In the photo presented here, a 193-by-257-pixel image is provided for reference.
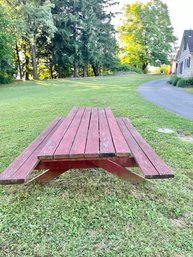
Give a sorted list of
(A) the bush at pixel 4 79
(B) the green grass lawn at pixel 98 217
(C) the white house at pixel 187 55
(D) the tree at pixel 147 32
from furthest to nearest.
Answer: (D) the tree at pixel 147 32, (A) the bush at pixel 4 79, (C) the white house at pixel 187 55, (B) the green grass lawn at pixel 98 217

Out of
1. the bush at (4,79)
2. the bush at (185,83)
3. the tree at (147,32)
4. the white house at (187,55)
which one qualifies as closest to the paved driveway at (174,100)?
the bush at (185,83)

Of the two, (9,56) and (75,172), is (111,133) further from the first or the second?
(9,56)

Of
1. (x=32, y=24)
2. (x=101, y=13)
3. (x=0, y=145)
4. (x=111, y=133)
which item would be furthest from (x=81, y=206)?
(x=101, y=13)

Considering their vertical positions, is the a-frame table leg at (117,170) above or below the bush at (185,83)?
below

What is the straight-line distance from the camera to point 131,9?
3475cm

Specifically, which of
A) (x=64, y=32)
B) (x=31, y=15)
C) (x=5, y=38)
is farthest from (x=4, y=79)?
(x=64, y=32)

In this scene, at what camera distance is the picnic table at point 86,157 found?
1982 mm

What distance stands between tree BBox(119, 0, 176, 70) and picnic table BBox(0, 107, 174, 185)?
35747 millimetres

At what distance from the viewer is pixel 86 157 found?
1994 mm

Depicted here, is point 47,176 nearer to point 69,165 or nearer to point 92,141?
point 69,165

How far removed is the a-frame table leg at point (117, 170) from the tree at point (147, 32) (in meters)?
35.9

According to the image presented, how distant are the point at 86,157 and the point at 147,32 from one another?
1472 inches

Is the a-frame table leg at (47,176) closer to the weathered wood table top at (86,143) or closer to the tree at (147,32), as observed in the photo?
the weathered wood table top at (86,143)

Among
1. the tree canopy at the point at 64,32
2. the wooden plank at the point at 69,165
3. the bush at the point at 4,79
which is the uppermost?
the tree canopy at the point at 64,32
